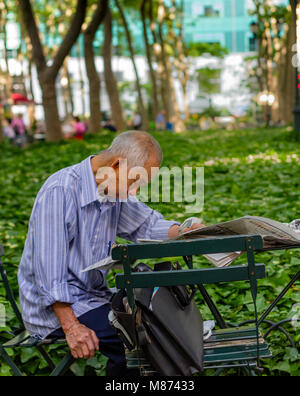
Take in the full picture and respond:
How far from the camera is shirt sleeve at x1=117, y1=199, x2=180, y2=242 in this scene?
330 cm

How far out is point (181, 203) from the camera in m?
8.06

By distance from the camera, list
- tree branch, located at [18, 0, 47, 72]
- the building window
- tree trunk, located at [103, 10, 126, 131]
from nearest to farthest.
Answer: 1. tree branch, located at [18, 0, 47, 72]
2. tree trunk, located at [103, 10, 126, 131]
3. the building window

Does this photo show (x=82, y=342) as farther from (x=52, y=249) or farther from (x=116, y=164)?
(x=116, y=164)

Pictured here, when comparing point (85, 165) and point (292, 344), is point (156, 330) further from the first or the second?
point (292, 344)

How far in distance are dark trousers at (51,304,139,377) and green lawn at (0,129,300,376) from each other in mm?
908

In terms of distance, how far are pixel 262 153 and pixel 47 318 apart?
10.5 metres

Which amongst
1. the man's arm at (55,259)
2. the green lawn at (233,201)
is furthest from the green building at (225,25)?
the man's arm at (55,259)

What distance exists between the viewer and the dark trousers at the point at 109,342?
9.22 ft

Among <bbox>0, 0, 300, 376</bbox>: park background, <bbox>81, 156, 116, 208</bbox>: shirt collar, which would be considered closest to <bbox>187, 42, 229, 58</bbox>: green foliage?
<bbox>0, 0, 300, 376</bbox>: park background

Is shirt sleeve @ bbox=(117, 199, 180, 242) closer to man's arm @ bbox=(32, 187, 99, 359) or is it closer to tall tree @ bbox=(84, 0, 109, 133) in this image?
man's arm @ bbox=(32, 187, 99, 359)

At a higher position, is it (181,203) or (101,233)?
(101,233)

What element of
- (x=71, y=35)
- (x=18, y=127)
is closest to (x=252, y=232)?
(x=71, y=35)

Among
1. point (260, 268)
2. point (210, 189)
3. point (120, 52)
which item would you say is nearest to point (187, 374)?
point (260, 268)

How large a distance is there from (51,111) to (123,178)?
1411 cm
